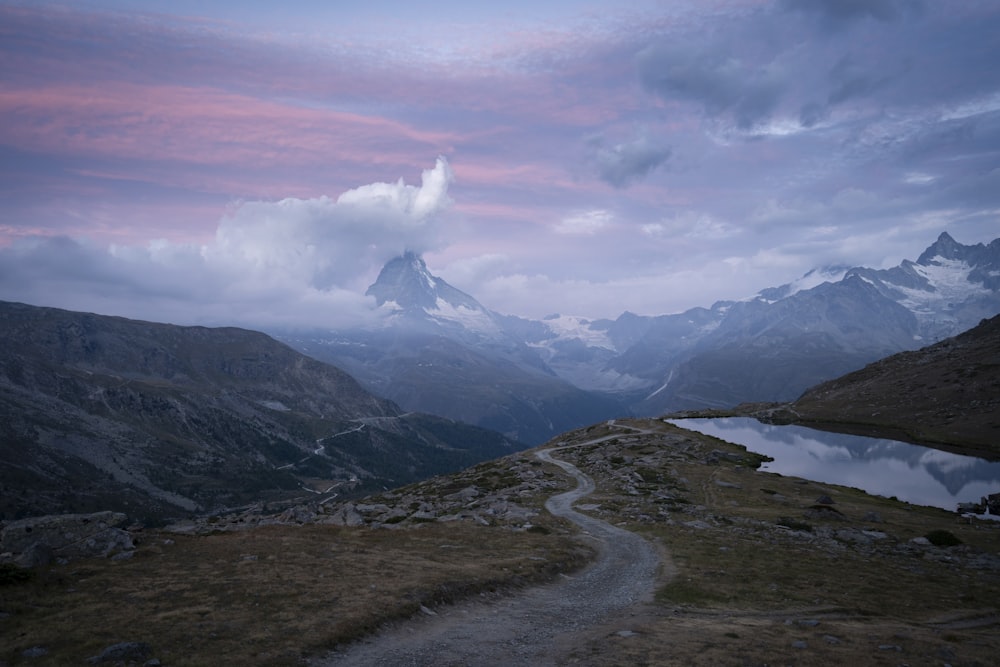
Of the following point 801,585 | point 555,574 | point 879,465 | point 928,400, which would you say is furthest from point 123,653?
point 928,400

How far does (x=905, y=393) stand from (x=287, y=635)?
17651 centimetres

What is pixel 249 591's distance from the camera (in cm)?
3216

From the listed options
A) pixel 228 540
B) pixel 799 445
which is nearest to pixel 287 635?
pixel 228 540

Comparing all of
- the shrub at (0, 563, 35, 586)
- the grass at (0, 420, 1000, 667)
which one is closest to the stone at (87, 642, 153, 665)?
the grass at (0, 420, 1000, 667)

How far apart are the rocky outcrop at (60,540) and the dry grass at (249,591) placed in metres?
1.62

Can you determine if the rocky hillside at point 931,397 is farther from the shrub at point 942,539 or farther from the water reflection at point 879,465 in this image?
the shrub at point 942,539

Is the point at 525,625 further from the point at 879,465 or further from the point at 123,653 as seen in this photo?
the point at 879,465

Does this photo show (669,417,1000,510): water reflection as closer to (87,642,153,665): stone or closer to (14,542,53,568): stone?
(87,642,153,665): stone

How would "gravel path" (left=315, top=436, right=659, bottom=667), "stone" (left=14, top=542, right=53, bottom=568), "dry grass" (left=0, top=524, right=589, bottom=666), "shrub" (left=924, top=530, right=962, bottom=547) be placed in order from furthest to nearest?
"shrub" (left=924, top=530, right=962, bottom=547)
"stone" (left=14, top=542, right=53, bottom=568)
"gravel path" (left=315, top=436, right=659, bottom=667)
"dry grass" (left=0, top=524, right=589, bottom=666)

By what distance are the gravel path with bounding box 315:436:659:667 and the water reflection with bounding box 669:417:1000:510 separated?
66393mm

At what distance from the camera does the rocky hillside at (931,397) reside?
11988 cm

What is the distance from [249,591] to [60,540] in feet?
50.9

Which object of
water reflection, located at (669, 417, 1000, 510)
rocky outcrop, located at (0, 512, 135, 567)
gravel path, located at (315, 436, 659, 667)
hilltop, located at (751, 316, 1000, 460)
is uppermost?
hilltop, located at (751, 316, 1000, 460)

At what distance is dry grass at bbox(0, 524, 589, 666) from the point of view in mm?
24891
